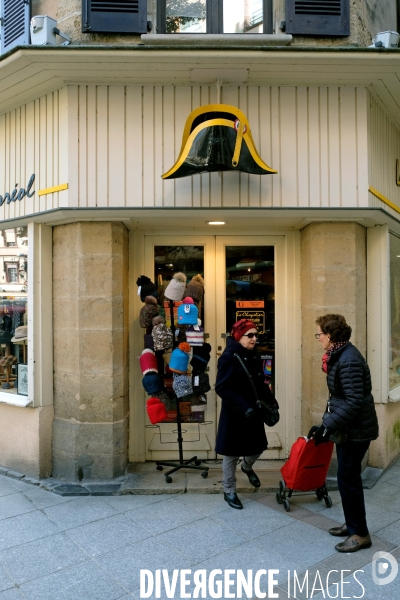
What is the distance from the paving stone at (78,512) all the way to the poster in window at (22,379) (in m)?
1.41

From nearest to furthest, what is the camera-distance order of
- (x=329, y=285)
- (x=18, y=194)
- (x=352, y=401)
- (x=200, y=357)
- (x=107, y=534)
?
1. (x=352, y=401)
2. (x=107, y=534)
3. (x=200, y=357)
4. (x=329, y=285)
5. (x=18, y=194)

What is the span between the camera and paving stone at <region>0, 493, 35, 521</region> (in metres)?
4.75

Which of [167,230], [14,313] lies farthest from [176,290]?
[14,313]

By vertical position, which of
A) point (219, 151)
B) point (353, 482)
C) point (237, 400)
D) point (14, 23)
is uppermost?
point (14, 23)

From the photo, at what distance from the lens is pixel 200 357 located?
5.41 m

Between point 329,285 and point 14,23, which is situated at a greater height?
point 14,23

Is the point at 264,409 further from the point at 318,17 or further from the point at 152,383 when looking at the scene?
the point at 318,17

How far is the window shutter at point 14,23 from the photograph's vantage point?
5699 millimetres

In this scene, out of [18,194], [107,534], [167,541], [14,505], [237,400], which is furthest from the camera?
[18,194]

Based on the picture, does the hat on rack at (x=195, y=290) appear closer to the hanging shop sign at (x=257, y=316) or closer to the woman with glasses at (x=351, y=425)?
the hanging shop sign at (x=257, y=316)

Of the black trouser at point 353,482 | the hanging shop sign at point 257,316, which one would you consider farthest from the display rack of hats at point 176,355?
the black trouser at point 353,482

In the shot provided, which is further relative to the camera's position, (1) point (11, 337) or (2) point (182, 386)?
(1) point (11, 337)

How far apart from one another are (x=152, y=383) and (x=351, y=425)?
2220 millimetres

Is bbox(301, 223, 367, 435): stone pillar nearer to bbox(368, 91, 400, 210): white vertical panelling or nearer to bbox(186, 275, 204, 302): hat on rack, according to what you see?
bbox(368, 91, 400, 210): white vertical panelling
